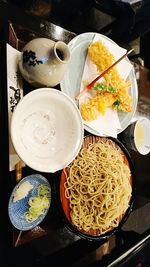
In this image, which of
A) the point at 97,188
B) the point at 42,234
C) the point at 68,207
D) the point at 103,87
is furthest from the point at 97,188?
the point at 103,87

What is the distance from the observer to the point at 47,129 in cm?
187

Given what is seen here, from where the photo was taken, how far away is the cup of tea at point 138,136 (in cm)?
248

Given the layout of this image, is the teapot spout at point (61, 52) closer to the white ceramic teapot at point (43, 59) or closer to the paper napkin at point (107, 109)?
the white ceramic teapot at point (43, 59)

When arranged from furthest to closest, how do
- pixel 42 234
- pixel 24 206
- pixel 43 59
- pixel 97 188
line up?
pixel 97 188
pixel 42 234
pixel 24 206
pixel 43 59

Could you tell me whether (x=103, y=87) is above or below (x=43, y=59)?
below

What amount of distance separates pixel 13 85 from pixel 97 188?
88cm

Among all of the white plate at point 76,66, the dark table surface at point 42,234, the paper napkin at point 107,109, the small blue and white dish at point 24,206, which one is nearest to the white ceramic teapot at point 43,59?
the dark table surface at point 42,234

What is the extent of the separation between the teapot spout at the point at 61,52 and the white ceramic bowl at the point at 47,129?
0.18 meters

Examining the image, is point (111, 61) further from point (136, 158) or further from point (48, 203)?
point (48, 203)

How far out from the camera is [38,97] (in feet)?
5.79

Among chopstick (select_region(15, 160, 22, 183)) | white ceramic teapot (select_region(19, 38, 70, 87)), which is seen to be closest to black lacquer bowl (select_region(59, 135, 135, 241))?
chopstick (select_region(15, 160, 22, 183))

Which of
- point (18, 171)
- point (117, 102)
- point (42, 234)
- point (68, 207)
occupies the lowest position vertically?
point (42, 234)

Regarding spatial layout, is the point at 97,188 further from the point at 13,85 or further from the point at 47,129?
the point at 13,85

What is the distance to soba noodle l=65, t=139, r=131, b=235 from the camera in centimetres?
206
